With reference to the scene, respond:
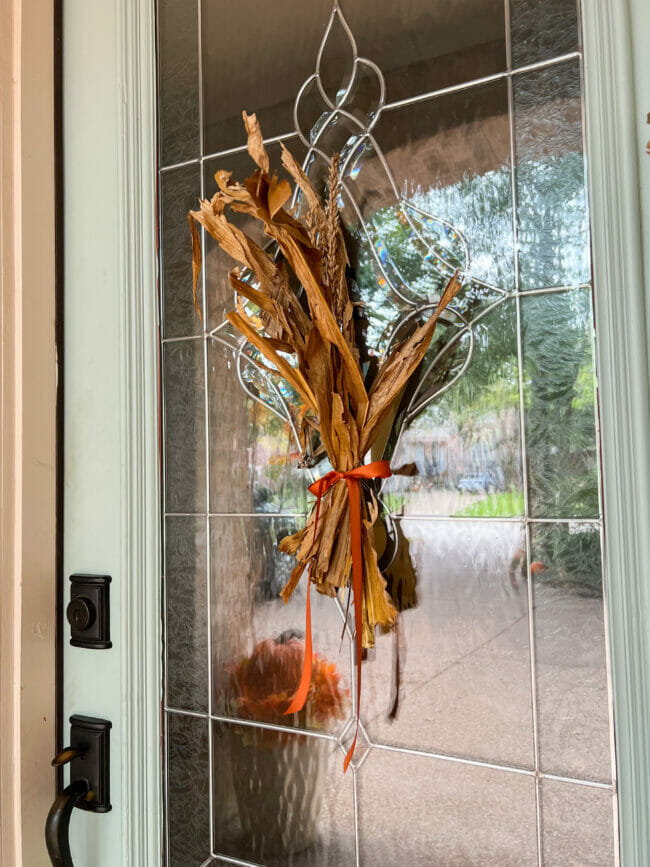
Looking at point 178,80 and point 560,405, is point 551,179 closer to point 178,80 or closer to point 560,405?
point 560,405

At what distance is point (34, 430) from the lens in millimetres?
929

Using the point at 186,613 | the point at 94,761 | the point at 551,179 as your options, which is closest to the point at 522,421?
the point at 551,179

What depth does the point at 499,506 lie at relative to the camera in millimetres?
688

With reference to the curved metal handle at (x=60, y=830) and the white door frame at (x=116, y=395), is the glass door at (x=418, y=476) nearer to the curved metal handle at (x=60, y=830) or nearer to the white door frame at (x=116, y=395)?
the white door frame at (x=116, y=395)

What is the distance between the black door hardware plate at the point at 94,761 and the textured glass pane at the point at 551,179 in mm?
793

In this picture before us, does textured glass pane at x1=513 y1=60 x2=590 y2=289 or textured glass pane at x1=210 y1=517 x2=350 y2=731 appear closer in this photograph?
textured glass pane at x1=513 y1=60 x2=590 y2=289

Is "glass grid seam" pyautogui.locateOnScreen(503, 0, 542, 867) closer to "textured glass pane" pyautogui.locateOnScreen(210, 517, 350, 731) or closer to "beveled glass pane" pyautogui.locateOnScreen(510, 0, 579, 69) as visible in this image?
"beveled glass pane" pyautogui.locateOnScreen(510, 0, 579, 69)

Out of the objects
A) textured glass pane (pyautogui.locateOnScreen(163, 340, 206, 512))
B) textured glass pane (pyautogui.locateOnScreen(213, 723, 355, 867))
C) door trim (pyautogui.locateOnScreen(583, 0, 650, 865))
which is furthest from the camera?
textured glass pane (pyautogui.locateOnScreen(163, 340, 206, 512))

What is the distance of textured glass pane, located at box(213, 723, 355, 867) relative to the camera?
2.50ft

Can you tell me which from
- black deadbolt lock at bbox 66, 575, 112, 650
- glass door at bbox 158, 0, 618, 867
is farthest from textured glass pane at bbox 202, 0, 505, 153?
black deadbolt lock at bbox 66, 575, 112, 650

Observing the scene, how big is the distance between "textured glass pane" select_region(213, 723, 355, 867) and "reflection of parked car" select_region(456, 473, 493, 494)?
34 centimetres

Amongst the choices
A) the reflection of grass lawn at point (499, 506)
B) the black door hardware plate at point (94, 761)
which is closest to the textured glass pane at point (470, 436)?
the reflection of grass lawn at point (499, 506)

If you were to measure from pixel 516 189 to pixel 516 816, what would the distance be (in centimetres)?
65

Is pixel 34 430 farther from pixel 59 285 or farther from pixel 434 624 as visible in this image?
pixel 434 624
